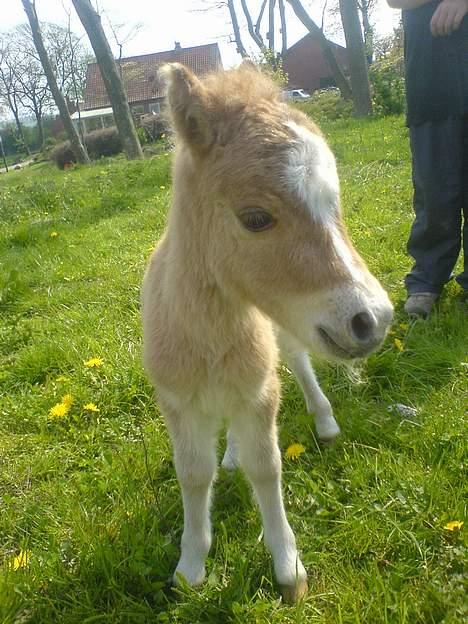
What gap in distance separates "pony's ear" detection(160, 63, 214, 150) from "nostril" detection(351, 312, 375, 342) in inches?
30.5

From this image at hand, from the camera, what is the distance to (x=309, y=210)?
1548mm

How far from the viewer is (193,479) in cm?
216

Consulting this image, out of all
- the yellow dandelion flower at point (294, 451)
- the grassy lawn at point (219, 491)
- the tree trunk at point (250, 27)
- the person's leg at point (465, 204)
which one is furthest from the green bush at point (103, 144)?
the yellow dandelion flower at point (294, 451)

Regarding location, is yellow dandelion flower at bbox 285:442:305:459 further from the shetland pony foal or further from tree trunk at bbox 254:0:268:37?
tree trunk at bbox 254:0:268:37

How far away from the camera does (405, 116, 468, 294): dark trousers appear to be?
11.6 feet

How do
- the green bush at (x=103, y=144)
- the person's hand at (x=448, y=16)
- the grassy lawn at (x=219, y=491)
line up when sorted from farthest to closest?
the green bush at (x=103, y=144), the person's hand at (x=448, y=16), the grassy lawn at (x=219, y=491)

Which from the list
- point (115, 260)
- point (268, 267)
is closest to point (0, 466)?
point (268, 267)

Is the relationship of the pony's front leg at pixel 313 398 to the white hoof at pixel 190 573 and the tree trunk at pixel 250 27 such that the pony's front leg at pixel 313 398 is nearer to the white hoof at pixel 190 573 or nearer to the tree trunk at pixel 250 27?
the white hoof at pixel 190 573

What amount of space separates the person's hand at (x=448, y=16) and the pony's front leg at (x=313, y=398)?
7.11 ft

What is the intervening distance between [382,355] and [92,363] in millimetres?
1917

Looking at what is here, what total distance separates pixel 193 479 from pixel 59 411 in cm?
130

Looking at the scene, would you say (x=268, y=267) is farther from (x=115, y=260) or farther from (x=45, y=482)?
(x=115, y=260)

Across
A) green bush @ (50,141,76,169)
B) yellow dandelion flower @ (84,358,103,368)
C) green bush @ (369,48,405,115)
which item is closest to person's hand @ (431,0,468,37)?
yellow dandelion flower @ (84,358,103,368)

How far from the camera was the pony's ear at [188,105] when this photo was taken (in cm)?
165
